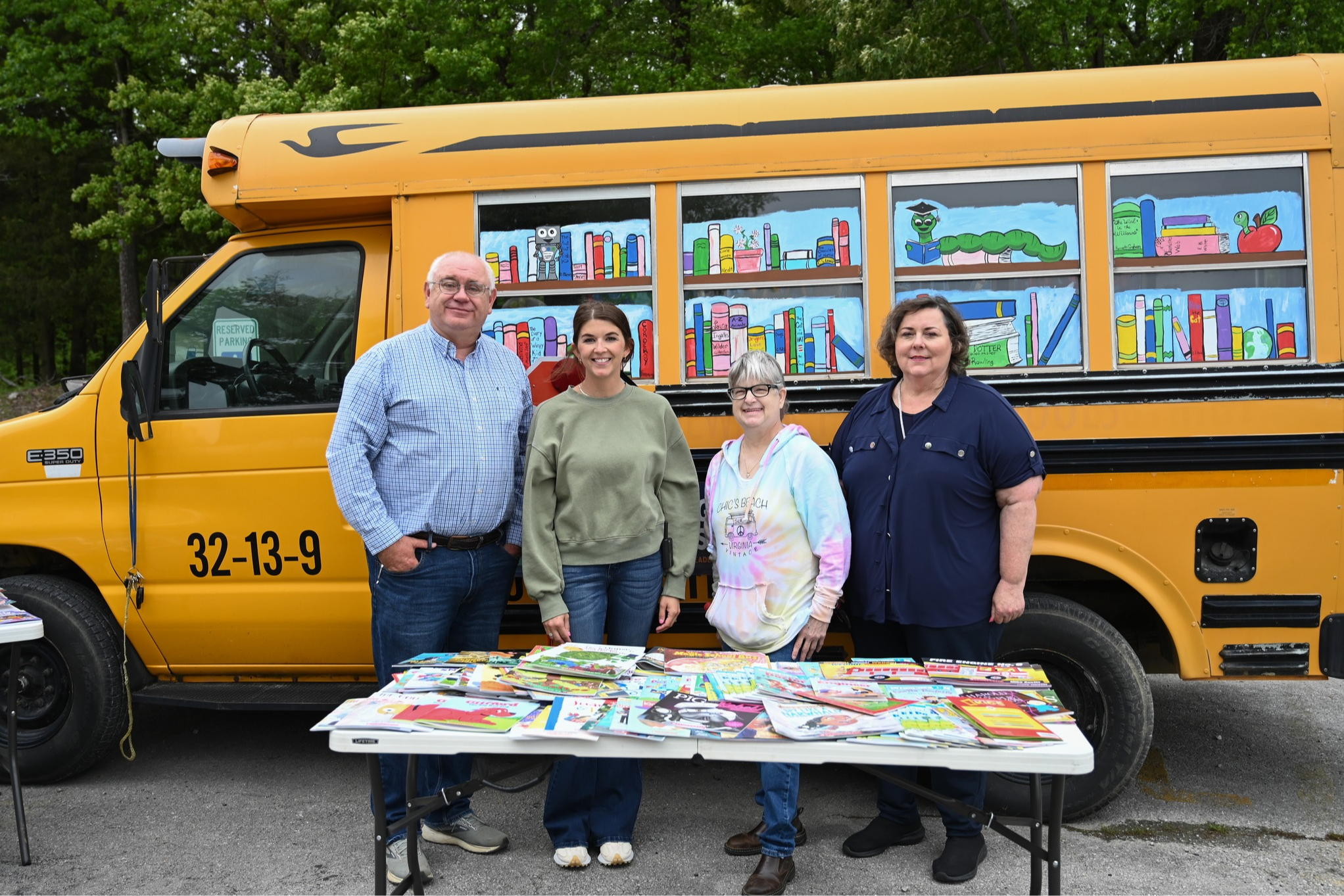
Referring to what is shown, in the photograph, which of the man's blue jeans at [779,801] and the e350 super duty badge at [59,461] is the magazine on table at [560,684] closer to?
the man's blue jeans at [779,801]

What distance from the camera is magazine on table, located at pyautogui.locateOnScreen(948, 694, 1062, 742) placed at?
249 centimetres

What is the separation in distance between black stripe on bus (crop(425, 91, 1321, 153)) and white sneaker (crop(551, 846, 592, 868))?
269 centimetres

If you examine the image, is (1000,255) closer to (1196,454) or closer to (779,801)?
(1196,454)

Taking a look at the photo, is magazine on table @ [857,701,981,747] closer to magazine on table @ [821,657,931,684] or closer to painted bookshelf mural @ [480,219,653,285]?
magazine on table @ [821,657,931,684]

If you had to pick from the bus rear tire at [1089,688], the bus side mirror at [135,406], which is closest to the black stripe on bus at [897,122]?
the bus side mirror at [135,406]

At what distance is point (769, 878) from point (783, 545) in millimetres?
1125

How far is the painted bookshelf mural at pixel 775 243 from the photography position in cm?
397

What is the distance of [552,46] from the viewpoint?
1548 centimetres

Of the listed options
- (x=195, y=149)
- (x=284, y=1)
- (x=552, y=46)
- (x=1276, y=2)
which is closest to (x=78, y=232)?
(x=284, y=1)

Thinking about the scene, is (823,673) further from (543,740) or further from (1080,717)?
(1080,717)

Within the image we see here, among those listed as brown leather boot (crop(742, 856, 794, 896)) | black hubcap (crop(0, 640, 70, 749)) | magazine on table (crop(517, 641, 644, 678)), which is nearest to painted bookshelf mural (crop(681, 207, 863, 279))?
magazine on table (crop(517, 641, 644, 678))

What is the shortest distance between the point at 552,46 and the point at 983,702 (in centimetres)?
1467

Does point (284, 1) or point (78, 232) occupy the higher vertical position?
point (284, 1)

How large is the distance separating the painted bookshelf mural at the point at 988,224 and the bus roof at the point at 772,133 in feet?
0.36
